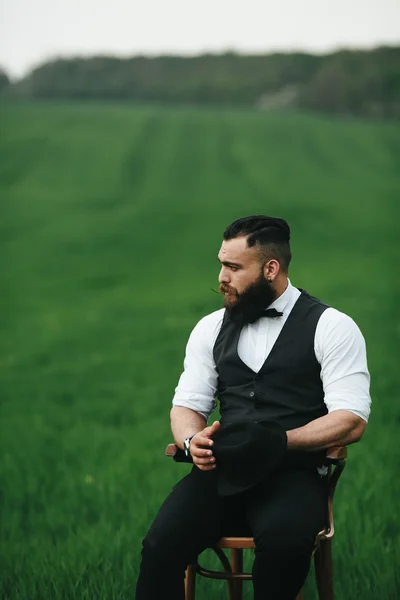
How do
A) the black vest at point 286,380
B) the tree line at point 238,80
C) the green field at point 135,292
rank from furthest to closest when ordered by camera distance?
the tree line at point 238,80
the green field at point 135,292
the black vest at point 286,380

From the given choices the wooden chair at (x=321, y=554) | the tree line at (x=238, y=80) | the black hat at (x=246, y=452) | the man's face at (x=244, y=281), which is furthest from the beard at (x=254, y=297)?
the tree line at (x=238, y=80)

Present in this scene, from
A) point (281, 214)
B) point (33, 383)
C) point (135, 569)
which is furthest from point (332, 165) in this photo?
point (135, 569)

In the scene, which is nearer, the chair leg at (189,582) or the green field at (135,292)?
the chair leg at (189,582)

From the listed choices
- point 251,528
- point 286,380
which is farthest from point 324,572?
point 286,380

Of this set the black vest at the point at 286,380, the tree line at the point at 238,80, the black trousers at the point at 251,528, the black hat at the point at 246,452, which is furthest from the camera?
the tree line at the point at 238,80

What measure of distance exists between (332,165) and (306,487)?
19.1 metres

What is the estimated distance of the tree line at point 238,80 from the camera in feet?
59.4

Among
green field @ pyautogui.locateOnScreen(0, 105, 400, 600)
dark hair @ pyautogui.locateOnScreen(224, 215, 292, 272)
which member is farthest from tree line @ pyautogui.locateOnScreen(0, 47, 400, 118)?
dark hair @ pyautogui.locateOnScreen(224, 215, 292, 272)

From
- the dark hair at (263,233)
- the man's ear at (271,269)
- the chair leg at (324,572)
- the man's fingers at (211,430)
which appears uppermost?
the dark hair at (263,233)

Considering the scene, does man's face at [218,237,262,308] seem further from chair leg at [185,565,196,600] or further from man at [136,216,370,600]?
chair leg at [185,565,196,600]

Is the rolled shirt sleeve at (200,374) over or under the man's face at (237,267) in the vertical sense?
under

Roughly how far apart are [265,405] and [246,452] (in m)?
0.21

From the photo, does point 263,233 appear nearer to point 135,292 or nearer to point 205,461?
point 205,461

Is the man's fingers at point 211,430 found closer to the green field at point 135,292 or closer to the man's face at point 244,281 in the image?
the man's face at point 244,281
